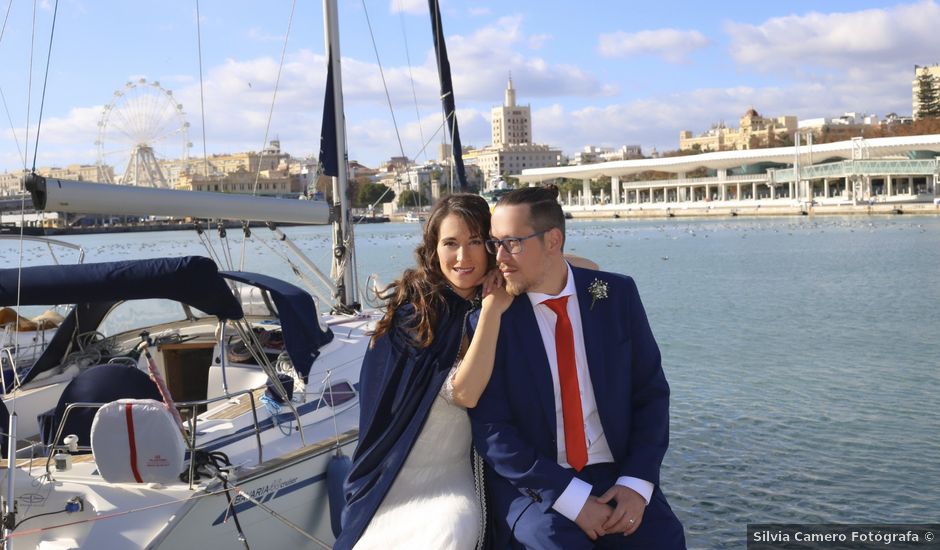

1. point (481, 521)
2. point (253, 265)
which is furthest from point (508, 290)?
point (253, 265)

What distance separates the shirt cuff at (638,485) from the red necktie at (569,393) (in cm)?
16

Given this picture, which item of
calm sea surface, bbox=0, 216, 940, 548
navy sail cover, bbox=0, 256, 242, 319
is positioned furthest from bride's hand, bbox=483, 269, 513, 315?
calm sea surface, bbox=0, 216, 940, 548

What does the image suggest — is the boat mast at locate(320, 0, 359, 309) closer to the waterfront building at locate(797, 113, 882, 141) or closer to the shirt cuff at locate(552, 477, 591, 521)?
the shirt cuff at locate(552, 477, 591, 521)

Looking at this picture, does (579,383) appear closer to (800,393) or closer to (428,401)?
(428,401)

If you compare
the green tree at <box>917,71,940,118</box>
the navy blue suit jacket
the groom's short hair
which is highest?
the green tree at <box>917,71,940,118</box>

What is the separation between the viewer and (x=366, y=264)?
46.0 meters

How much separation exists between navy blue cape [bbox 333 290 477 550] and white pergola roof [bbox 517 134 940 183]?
10239 centimetres

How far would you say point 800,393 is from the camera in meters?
14.4

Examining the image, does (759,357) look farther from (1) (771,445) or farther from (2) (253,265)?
(2) (253,265)

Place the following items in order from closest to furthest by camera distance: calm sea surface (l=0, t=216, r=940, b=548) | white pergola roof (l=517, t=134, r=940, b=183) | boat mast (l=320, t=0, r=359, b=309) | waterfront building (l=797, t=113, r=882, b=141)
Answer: calm sea surface (l=0, t=216, r=940, b=548) < boat mast (l=320, t=0, r=359, b=309) < white pergola roof (l=517, t=134, r=940, b=183) < waterfront building (l=797, t=113, r=882, b=141)

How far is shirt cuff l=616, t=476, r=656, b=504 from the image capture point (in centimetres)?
337

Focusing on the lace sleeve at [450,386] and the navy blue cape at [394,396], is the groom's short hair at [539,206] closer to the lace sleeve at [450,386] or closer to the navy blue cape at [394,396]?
the navy blue cape at [394,396]

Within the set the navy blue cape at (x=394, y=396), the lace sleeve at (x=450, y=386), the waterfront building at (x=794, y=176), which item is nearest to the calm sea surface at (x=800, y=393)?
the navy blue cape at (x=394, y=396)

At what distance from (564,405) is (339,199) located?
8.73m
